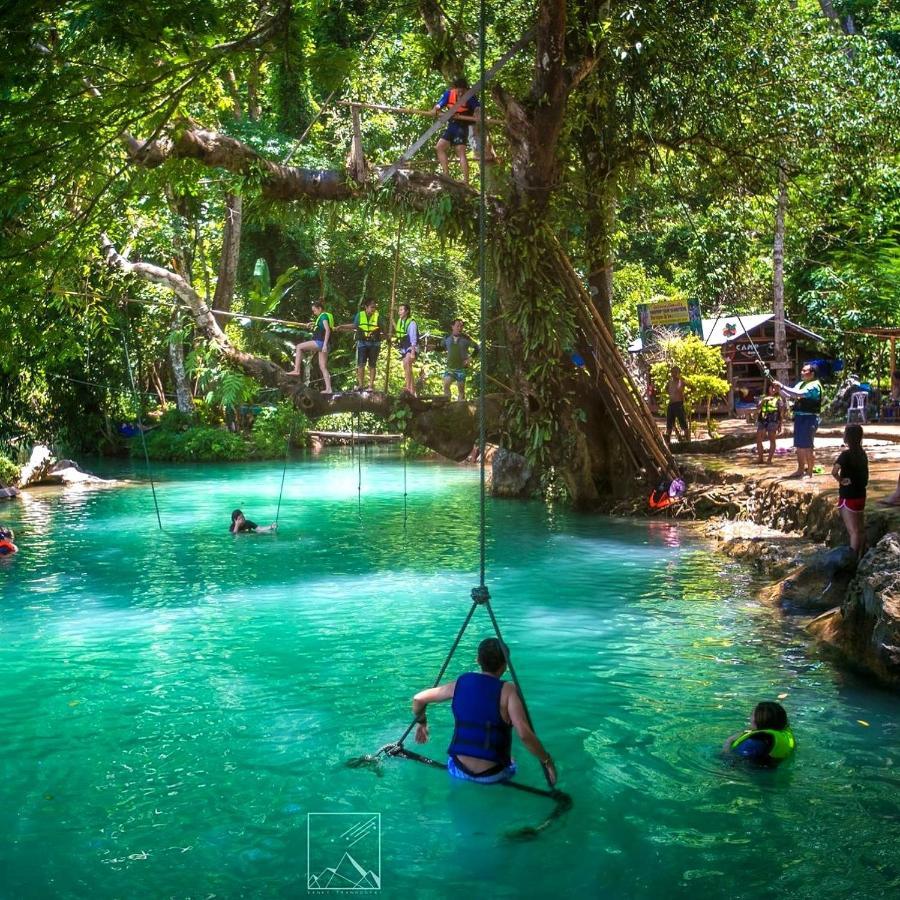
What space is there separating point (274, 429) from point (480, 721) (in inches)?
1031

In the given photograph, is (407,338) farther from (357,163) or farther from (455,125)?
(455,125)

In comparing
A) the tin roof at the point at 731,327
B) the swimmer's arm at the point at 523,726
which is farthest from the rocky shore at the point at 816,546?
the tin roof at the point at 731,327

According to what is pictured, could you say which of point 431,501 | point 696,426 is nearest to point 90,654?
point 431,501

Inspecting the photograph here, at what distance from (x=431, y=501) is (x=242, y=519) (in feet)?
16.6

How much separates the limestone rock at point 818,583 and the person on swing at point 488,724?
18.0 feet

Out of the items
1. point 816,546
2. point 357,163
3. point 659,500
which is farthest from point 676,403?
point 816,546

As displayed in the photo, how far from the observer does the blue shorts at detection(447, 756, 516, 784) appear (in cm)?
596

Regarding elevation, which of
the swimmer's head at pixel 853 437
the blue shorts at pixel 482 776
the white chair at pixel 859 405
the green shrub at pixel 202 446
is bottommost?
the blue shorts at pixel 482 776

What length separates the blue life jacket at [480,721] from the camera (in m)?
5.80

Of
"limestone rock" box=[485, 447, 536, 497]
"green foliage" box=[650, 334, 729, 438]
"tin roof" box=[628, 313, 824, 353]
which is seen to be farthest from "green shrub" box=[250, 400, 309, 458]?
"green foliage" box=[650, 334, 729, 438]

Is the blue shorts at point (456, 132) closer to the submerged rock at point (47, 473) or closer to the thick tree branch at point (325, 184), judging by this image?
the thick tree branch at point (325, 184)

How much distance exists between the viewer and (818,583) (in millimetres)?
10703

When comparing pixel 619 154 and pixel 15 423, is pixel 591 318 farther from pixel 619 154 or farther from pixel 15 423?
pixel 15 423

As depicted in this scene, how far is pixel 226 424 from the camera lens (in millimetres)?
32688
